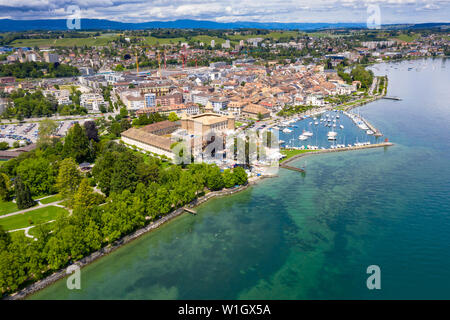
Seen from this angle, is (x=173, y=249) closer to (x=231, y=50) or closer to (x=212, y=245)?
(x=212, y=245)

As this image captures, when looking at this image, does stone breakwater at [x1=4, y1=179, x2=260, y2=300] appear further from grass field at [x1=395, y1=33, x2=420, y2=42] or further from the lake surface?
grass field at [x1=395, y1=33, x2=420, y2=42]

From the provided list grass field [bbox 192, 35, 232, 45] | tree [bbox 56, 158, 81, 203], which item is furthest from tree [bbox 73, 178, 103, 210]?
grass field [bbox 192, 35, 232, 45]

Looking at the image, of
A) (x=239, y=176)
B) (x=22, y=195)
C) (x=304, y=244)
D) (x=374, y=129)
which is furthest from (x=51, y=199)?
(x=374, y=129)

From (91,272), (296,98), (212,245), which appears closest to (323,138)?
(296,98)

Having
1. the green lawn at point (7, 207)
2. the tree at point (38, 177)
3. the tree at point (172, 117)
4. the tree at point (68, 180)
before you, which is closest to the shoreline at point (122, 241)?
the tree at point (68, 180)

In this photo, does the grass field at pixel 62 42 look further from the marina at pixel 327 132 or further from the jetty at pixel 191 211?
the jetty at pixel 191 211

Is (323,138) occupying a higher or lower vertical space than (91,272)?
higher
